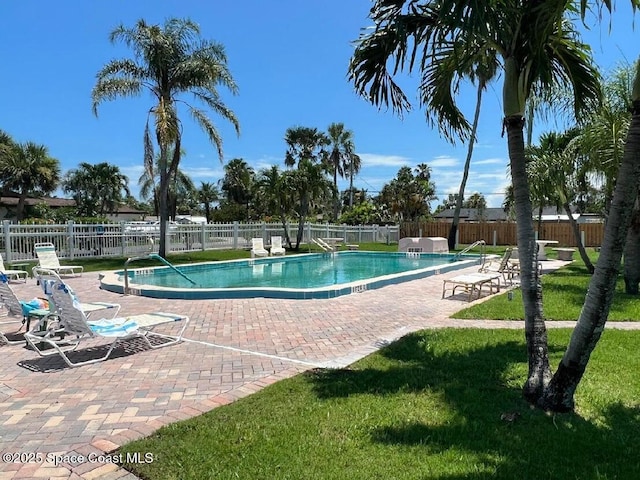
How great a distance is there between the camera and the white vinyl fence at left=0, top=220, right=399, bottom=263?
1859cm

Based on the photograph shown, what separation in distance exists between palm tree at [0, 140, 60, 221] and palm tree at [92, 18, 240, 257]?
19.3m

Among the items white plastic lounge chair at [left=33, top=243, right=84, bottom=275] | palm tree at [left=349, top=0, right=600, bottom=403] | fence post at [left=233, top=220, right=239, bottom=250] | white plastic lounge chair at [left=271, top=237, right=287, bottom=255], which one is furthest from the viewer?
fence post at [left=233, top=220, right=239, bottom=250]

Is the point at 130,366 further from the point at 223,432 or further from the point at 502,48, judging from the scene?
the point at 502,48

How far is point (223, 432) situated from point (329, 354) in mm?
2588

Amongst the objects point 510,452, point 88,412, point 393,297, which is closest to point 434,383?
point 510,452

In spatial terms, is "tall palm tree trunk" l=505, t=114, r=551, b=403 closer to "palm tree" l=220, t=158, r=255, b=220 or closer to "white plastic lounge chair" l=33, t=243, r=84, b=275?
"white plastic lounge chair" l=33, t=243, r=84, b=275

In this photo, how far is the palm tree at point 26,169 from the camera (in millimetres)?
34938

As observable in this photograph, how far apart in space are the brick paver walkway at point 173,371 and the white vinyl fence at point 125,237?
11350 millimetres

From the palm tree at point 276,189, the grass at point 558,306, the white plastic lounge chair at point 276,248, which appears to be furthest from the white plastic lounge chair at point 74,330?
the palm tree at point 276,189

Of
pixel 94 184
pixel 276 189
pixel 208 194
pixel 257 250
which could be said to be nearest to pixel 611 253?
pixel 257 250

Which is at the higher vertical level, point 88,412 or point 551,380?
point 551,380

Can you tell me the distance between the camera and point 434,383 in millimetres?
4953

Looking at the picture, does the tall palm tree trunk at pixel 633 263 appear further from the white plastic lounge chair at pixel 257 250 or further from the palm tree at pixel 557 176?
the white plastic lounge chair at pixel 257 250

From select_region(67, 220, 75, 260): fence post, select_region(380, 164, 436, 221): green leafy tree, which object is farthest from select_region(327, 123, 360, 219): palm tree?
select_region(67, 220, 75, 260): fence post
